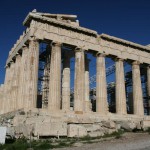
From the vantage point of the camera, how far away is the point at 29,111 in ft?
83.6

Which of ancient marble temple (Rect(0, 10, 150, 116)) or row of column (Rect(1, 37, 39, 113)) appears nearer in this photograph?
row of column (Rect(1, 37, 39, 113))

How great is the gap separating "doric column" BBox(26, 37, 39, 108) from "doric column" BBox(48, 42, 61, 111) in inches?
74.2

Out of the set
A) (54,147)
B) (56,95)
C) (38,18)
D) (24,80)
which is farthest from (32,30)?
(54,147)

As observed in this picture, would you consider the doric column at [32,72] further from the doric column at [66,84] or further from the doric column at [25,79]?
the doric column at [66,84]

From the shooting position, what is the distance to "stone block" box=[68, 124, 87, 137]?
20700 mm

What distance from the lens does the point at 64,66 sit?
35750 millimetres

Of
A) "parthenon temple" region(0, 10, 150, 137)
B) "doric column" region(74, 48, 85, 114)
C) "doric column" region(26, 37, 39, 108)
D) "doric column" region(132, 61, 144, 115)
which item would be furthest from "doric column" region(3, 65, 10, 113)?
"doric column" region(132, 61, 144, 115)

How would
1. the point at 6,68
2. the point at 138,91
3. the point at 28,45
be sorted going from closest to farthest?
the point at 28,45 < the point at 138,91 < the point at 6,68

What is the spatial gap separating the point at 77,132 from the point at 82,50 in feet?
46.6

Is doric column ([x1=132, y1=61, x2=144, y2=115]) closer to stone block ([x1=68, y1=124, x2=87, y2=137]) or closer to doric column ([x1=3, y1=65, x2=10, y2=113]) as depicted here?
stone block ([x1=68, y1=124, x2=87, y2=137])

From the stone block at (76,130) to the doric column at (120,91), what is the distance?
1330 centimetres

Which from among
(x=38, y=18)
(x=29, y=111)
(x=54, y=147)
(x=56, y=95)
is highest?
(x=38, y=18)

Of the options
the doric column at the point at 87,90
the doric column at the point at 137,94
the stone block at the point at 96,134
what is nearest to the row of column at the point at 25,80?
the stone block at the point at 96,134

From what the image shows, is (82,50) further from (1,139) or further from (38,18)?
(1,139)
